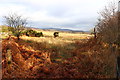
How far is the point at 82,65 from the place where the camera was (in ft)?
25.0

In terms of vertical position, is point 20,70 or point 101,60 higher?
point 101,60

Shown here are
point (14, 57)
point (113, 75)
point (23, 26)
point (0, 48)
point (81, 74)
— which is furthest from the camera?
point (23, 26)

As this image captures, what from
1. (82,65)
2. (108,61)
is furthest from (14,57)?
(108,61)

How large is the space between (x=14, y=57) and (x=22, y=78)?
2.44m

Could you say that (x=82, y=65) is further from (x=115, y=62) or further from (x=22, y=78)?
(x=22, y=78)

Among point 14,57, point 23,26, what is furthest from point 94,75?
point 23,26

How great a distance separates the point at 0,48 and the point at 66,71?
5399 millimetres

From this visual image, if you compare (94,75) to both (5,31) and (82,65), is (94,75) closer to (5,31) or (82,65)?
(82,65)

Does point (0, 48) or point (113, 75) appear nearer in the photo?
point (113, 75)

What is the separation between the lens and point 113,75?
20.4ft

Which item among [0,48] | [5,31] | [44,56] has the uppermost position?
[5,31]

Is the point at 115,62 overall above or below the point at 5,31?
below

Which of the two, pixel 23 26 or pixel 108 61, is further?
pixel 23 26

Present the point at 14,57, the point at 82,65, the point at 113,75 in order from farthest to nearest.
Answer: the point at 14,57, the point at 82,65, the point at 113,75
